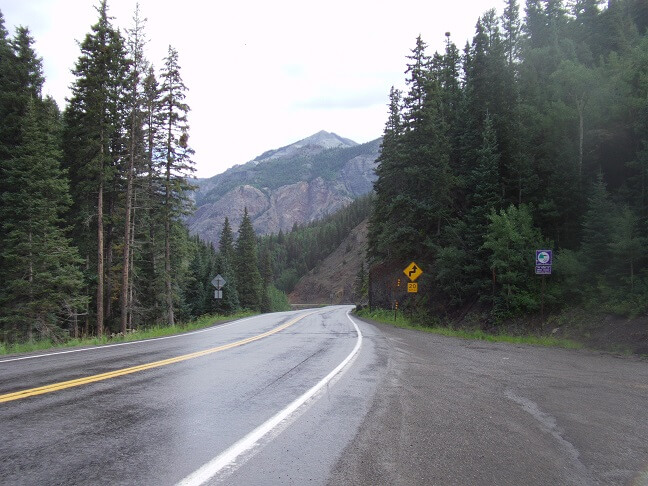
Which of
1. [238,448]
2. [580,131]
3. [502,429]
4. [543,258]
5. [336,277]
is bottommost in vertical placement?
[336,277]

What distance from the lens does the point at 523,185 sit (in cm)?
2836

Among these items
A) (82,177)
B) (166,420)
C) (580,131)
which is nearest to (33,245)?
(82,177)

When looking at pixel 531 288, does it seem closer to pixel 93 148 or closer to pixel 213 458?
pixel 213 458

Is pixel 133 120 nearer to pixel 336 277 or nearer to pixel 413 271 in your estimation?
pixel 413 271

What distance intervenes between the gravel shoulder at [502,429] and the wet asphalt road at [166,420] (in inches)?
15.3

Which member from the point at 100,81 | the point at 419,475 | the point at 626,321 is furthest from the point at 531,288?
the point at 100,81

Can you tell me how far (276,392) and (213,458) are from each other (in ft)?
8.71

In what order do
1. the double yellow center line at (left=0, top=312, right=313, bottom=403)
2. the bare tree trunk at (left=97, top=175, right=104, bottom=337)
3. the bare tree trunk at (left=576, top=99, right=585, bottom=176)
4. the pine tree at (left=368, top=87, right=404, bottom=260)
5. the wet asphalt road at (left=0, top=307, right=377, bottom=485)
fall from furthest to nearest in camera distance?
the pine tree at (left=368, top=87, right=404, bottom=260) → the bare tree trunk at (left=576, top=99, right=585, bottom=176) → the bare tree trunk at (left=97, top=175, right=104, bottom=337) → the double yellow center line at (left=0, top=312, right=313, bottom=403) → the wet asphalt road at (left=0, top=307, right=377, bottom=485)

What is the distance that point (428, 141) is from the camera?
3122 centimetres

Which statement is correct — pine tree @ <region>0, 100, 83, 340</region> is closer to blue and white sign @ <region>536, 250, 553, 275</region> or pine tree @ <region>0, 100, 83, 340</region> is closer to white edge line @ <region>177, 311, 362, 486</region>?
white edge line @ <region>177, 311, 362, 486</region>

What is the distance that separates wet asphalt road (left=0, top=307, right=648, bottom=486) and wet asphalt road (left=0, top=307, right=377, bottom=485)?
0.02 meters

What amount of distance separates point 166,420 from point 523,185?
1113 inches

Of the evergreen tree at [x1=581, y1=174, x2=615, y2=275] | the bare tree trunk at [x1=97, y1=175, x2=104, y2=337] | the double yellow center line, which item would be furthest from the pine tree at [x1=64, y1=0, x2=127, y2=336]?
the evergreen tree at [x1=581, y1=174, x2=615, y2=275]

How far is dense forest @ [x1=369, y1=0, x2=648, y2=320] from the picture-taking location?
2025 centimetres
